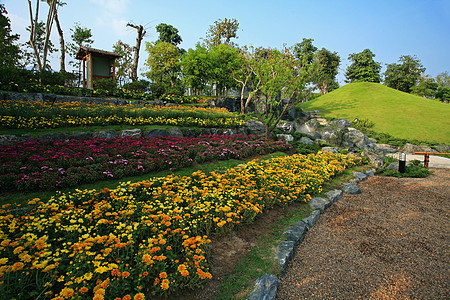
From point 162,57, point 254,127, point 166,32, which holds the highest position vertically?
point 166,32

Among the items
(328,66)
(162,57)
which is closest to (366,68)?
(328,66)

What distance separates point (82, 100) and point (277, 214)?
11950 mm

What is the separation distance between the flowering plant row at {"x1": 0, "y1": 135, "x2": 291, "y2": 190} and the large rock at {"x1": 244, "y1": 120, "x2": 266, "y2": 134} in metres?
5.38

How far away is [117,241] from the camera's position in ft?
7.78

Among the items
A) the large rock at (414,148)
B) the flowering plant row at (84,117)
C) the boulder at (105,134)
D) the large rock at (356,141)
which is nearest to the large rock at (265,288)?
the boulder at (105,134)

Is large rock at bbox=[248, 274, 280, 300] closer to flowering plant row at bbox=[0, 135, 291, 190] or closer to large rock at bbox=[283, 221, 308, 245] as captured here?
large rock at bbox=[283, 221, 308, 245]

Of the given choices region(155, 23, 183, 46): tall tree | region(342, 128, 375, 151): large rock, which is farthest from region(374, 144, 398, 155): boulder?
region(155, 23, 183, 46): tall tree

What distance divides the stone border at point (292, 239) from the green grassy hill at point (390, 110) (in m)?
17.3

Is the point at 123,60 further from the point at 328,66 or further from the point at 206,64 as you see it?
the point at 328,66

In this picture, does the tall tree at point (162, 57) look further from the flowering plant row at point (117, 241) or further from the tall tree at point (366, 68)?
the tall tree at point (366, 68)

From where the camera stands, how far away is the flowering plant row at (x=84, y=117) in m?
7.36

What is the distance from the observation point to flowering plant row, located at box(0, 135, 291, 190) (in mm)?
4383

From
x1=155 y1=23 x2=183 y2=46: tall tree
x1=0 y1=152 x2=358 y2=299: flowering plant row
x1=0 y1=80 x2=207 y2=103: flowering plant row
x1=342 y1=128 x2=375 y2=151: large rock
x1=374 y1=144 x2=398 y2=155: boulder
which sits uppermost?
x1=155 y1=23 x2=183 y2=46: tall tree

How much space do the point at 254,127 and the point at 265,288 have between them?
11501 mm
